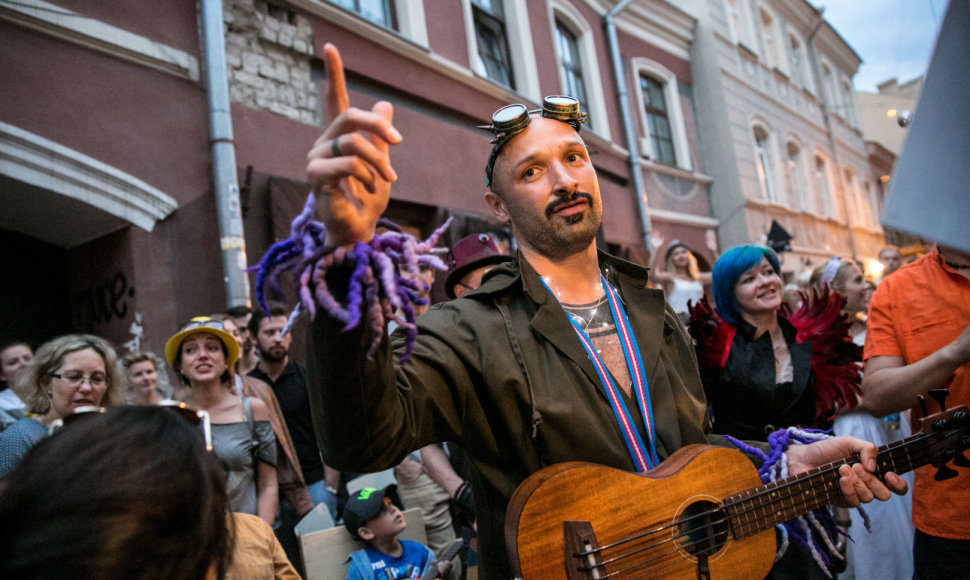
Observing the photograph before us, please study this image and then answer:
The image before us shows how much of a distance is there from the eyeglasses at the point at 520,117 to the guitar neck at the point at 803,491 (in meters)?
1.20

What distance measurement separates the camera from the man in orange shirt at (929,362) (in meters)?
2.51

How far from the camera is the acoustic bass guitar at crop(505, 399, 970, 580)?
1657 mm

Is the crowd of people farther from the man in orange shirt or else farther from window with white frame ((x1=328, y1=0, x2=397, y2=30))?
window with white frame ((x1=328, y1=0, x2=397, y2=30))

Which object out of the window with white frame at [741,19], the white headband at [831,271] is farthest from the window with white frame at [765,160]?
the white headband at [831,271]

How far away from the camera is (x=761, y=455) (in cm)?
225

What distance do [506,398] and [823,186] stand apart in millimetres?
21565

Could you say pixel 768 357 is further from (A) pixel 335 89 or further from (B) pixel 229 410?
(B) pixel 229 410

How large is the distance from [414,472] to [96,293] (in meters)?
3.25

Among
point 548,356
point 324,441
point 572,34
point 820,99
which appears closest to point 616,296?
point 548,356

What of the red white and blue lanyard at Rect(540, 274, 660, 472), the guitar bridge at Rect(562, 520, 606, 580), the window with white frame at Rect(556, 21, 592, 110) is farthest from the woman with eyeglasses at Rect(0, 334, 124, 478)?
the window with white frame at Rect(556, 21, 592, 110)

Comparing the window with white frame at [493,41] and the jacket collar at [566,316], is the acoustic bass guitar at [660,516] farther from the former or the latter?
the window with white frame at [493,41]

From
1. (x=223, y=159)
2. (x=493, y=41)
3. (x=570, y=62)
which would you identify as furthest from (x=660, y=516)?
(x=570, y=62)

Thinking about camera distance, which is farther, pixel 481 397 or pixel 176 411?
pixel 481 397

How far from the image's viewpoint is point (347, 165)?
1181 mm
